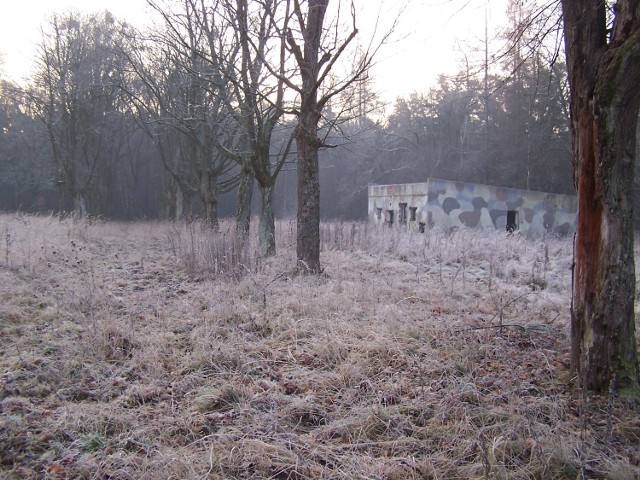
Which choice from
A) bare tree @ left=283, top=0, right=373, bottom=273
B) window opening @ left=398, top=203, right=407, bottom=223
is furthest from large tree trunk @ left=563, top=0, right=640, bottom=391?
window opening @ left=398, top=203, right=407, bottom=223

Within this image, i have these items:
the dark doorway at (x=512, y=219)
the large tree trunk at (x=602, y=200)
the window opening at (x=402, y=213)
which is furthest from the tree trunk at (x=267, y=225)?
the dark doorway at (x=512, y=219)

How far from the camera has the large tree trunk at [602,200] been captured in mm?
3291

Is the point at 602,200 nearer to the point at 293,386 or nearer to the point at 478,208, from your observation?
the point at 293,386

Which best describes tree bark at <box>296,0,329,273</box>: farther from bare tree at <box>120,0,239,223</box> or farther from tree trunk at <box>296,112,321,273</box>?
bare tree at <box>120,0,239,223</box>

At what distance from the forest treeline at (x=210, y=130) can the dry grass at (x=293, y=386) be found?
289 centimetres

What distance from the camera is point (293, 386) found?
3752 millimetres

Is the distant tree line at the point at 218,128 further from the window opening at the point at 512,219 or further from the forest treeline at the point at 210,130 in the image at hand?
the window opening at the point at 512,219

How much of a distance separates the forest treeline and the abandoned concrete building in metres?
3.48

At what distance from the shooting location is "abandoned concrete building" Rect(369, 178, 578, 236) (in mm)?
19828

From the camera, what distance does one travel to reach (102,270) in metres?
8.15

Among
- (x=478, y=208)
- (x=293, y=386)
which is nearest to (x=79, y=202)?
(x=478, y=208)

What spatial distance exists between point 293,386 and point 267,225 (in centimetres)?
685

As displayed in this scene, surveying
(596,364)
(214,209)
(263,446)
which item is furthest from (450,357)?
(214,209)

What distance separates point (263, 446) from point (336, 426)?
0.52 metres
